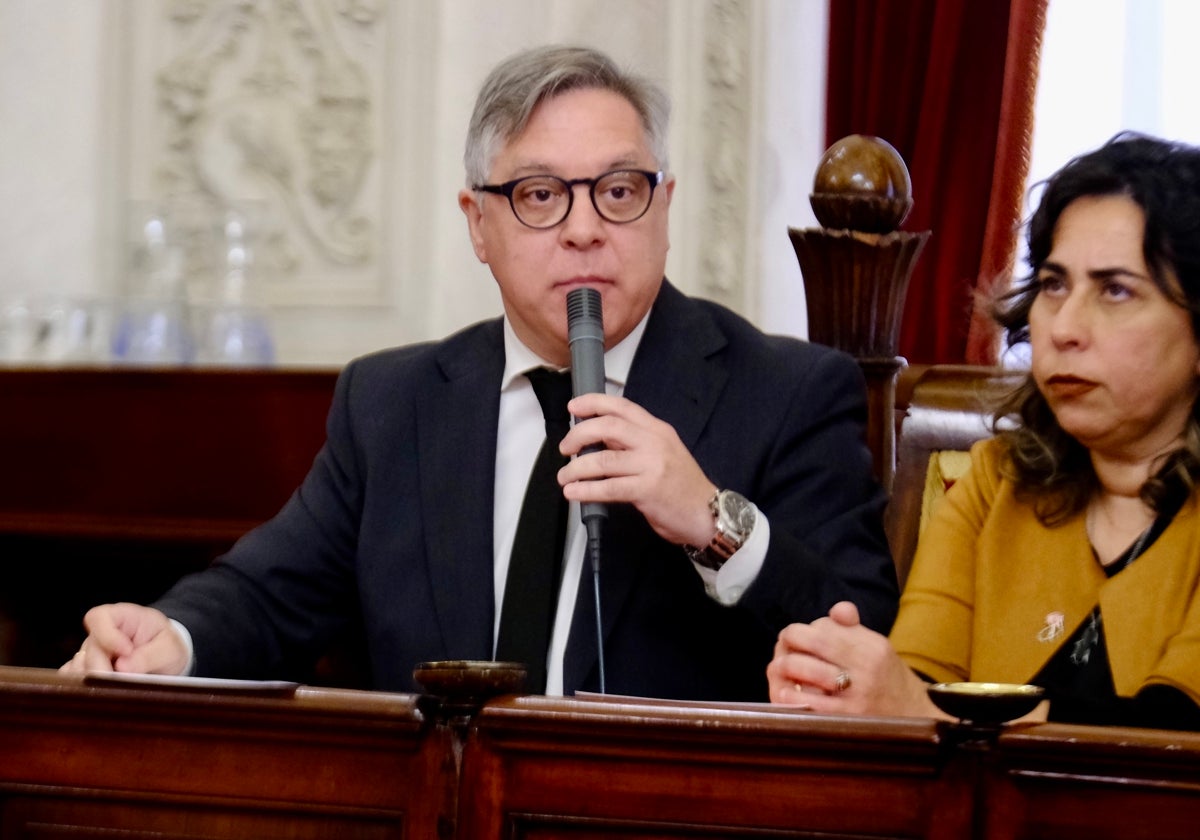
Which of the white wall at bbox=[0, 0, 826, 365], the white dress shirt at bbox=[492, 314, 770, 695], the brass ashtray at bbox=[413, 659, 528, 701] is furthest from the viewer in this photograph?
the white wall at bbox=[0, 0, 826, 365]

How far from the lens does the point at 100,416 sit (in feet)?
9.58

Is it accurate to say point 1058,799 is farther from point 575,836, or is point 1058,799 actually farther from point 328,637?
point 328,637

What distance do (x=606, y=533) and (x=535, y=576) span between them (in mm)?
105

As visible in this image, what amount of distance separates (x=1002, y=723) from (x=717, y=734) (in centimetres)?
19

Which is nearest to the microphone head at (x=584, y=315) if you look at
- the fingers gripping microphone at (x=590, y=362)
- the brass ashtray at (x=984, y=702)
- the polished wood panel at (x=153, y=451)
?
the fingers gripping microphone at (x=590, y=362)

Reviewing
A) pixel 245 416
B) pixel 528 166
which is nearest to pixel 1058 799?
pixel 528 166

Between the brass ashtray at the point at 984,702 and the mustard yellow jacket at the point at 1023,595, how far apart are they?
0.61 m

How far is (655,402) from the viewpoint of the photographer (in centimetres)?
197

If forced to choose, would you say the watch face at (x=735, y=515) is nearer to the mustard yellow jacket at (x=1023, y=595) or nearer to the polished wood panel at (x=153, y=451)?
the mustard yellow jacket at (x=1023, y=595)

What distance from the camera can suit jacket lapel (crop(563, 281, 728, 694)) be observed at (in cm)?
184

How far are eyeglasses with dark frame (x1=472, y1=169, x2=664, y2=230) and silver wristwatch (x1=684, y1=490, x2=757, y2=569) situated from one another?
43 centimetres

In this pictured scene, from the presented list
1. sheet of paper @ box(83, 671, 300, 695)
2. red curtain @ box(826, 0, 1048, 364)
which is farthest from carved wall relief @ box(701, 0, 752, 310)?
sheet of paper @ box(83, 671, 300, 695)

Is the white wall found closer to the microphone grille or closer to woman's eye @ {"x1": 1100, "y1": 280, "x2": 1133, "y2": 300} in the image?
the microphone grille

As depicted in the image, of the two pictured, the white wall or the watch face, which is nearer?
the watch face
